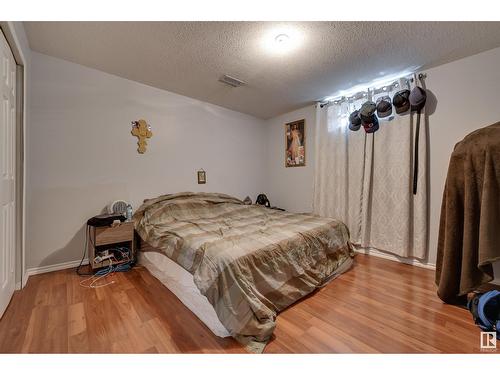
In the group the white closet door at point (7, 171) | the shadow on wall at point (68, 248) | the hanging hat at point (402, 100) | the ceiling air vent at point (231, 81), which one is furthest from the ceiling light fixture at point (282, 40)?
the shadow on wall at point (68, 248)

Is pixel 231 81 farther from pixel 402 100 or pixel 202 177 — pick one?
pixel 402 100

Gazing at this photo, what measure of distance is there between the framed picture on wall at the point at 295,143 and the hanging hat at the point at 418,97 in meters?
1.63

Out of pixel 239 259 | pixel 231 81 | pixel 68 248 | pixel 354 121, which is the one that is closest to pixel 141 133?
pixel 231 81

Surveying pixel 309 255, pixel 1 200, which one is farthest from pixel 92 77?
pixel 309 255

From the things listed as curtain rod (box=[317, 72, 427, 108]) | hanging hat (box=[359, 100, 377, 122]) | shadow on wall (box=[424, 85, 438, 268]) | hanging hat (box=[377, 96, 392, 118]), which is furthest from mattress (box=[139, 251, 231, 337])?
curtain rod (box=[317, 72, 427, 108])

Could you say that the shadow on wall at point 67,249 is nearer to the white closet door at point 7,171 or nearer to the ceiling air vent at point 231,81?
the white closet door at point 7,171

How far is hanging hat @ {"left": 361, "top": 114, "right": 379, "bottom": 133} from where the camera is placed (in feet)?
9.26

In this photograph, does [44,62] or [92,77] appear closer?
[44,62]

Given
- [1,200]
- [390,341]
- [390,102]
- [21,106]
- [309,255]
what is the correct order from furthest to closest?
1. [390,102]
2. [309,255]
3. [21,106]
4. [1,200]
5. [390,341]

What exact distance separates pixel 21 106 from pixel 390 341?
336 centimetres

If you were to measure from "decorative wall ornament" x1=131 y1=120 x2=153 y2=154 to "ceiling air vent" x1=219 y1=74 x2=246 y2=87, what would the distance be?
1.20m

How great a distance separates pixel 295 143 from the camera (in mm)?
4008

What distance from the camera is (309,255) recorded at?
6.74 feet
